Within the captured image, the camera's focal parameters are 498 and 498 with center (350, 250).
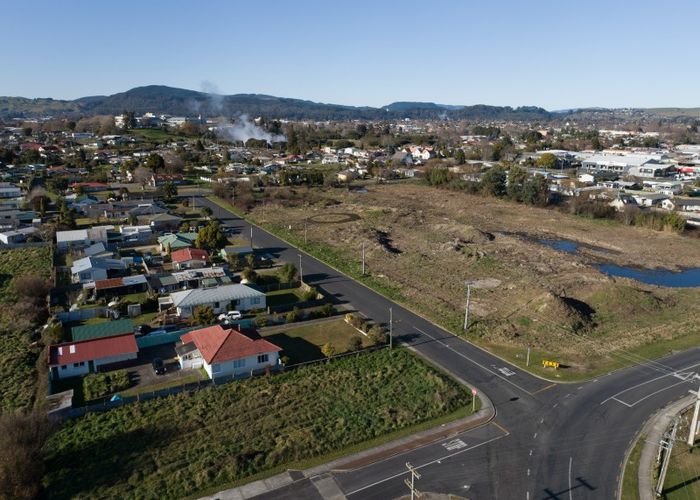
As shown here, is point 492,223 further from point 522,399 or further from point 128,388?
point 128,388

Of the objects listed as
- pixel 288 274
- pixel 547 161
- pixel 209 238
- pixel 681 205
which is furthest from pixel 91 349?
pixel 547 161

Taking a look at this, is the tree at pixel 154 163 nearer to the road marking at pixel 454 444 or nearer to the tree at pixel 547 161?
the tree at pixel 547 161

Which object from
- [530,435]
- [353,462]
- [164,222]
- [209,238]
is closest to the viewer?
[353,462]

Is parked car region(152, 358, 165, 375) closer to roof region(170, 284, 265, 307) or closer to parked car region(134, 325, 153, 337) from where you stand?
parked car region(134, 325, 153, 337)

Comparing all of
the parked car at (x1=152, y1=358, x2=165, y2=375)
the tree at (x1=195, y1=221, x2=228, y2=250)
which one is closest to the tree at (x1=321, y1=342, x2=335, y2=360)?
the parked car at (x1=152, y1=358, x2=165, y2=375)

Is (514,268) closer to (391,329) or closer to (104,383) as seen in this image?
(391,329)
